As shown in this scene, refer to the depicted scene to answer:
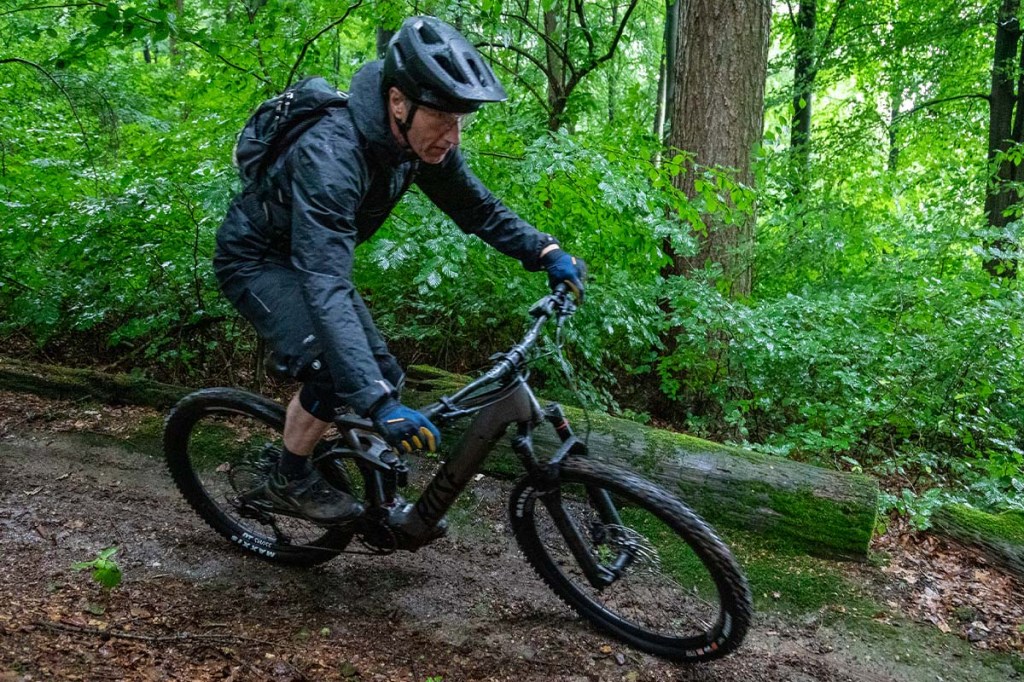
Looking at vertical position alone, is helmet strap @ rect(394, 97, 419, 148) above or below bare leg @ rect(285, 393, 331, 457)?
above

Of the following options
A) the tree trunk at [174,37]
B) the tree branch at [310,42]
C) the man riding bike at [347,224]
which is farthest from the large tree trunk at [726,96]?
the tree trunk at [174,37]

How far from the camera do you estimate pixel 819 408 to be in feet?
17.9

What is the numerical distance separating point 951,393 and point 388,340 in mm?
4656

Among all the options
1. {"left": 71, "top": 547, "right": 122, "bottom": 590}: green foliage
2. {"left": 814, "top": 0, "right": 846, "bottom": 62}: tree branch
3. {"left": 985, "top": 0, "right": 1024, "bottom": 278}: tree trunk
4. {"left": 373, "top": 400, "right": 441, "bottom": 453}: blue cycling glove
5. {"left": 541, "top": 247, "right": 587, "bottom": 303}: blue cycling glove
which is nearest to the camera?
{"left": 373, "top": 400, "right": 441, "bottom": 453}: blue cycling glove

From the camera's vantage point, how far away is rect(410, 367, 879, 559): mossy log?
402cm

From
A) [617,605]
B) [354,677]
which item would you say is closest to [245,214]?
[354,677]

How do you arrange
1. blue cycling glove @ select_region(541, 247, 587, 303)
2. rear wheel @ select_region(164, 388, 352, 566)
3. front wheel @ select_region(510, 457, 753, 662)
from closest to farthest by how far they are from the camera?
front wheel @ select_region(510, 457, 753, 662)
blue cycling glove @ select_region(541, 247, 587, 303)
rear wheel @ select_region(164, 388, 352, 566)

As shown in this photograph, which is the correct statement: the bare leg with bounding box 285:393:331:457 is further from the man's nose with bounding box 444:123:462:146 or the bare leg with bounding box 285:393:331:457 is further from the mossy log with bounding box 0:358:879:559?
the man's nose with bounding box 444:123:462:146

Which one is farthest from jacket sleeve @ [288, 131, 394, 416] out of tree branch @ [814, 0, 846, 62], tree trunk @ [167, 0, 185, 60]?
tree branch @ [814, 0, 846, 62]

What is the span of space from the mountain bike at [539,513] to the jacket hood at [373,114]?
0.87 metres

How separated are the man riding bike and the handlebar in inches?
7.0

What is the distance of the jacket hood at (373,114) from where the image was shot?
9.07 ft

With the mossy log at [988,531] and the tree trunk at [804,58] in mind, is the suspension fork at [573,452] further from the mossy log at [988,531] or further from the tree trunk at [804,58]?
the tree trunk at [804,58]

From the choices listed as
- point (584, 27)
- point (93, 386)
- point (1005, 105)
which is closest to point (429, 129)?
point (93, 386)
